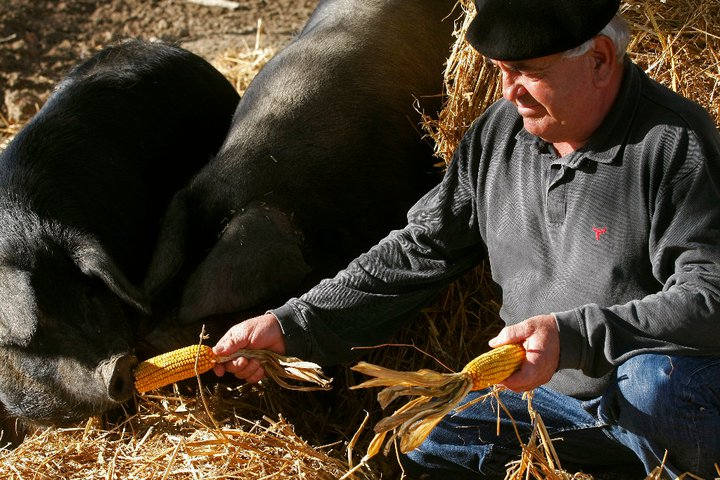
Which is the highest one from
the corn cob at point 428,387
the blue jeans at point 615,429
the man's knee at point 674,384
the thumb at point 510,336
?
the thumb at point 510,336

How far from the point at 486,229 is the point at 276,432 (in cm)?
109

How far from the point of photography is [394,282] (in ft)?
12.4

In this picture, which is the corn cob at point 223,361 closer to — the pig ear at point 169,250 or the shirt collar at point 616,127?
the pig ear at point 169,250

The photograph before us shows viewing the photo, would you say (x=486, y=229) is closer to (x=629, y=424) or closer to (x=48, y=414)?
(x=629, y=424)

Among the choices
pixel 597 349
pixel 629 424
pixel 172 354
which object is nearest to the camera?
pixel 597 349

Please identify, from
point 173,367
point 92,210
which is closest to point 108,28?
point 92,210

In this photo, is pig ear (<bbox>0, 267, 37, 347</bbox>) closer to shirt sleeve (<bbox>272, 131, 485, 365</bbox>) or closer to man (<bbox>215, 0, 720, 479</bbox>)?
man (<bbox>215, 0, 720, 479</bbox>)

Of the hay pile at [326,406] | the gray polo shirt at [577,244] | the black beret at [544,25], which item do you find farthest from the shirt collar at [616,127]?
the hay pile at [326,406]

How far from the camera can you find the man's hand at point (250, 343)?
3.48 metres

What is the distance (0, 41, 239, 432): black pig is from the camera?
422cm

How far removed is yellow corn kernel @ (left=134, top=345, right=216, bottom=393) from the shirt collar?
1.38 metres

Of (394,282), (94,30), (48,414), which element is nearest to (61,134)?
(48,414)

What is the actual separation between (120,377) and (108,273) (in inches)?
22.0

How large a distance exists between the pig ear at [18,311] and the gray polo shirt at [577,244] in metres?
1.20
